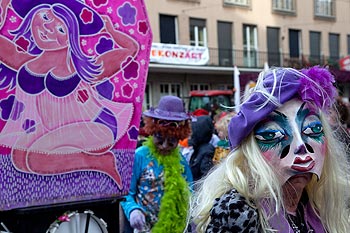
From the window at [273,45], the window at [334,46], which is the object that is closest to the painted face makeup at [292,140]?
the window at [273,45]

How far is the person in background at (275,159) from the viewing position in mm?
1363

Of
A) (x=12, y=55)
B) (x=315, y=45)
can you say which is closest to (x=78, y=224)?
(x=12, y=55)

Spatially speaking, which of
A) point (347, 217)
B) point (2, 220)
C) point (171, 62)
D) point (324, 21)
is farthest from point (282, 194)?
point (324, 21)

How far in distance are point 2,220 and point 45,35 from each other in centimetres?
91

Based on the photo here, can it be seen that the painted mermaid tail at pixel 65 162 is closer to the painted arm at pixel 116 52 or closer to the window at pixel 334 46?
the painted arm at pixel 116 52

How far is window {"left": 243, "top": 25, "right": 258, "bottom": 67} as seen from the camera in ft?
75.9

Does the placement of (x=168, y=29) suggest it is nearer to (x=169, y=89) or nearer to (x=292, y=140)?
(x=169, y=89)

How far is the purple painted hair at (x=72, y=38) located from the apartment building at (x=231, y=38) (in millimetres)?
15099

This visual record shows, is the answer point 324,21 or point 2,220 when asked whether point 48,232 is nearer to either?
point 2,220

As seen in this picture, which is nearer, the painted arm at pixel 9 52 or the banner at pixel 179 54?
the painted arm at pixel 9 52

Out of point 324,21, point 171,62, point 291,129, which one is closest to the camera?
point 291,129

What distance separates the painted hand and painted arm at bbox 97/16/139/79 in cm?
104

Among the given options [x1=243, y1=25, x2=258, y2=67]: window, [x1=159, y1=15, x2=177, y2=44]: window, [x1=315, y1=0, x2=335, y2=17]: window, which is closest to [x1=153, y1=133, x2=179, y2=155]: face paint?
[x1=159, y1=15, x2=177, y2=44]: window

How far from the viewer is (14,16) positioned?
7.09 feet
